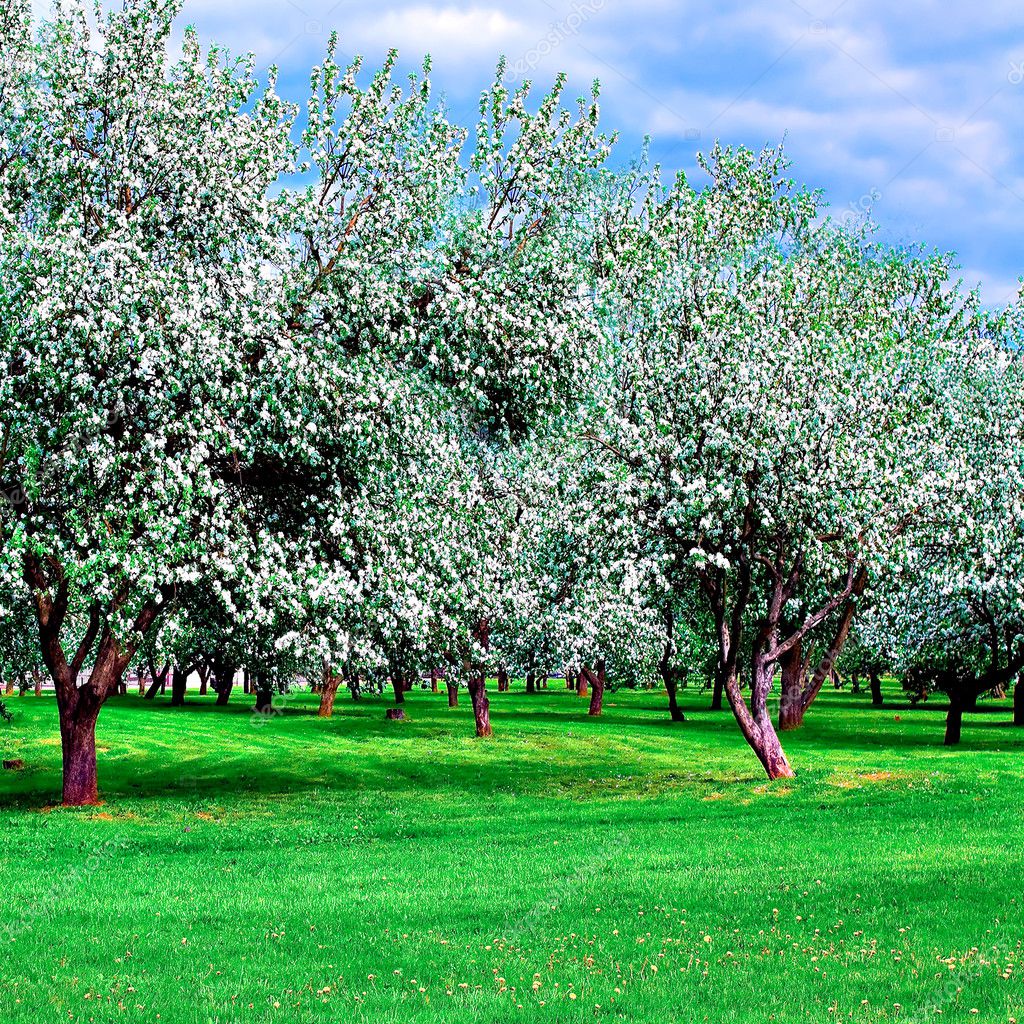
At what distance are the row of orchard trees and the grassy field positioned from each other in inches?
173

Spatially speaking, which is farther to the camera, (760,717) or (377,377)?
(760,717)

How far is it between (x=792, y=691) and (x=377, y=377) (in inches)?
1595

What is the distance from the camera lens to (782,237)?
35.1m

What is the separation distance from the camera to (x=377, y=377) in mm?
20656

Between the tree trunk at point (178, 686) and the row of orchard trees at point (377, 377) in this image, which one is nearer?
the row of orchard trees at point (377, 377)

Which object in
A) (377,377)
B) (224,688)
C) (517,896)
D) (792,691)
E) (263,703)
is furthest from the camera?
(224,688)

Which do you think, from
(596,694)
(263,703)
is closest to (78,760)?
(263,703)

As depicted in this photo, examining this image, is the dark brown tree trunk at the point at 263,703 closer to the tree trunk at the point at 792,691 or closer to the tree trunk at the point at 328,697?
the tree trunk at the point at 328,697

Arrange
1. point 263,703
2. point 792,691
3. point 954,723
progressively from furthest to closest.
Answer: point 263,703, point 792,691, point 954,723

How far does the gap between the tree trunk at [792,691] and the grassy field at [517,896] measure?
651 inches

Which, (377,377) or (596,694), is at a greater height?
(377,377)

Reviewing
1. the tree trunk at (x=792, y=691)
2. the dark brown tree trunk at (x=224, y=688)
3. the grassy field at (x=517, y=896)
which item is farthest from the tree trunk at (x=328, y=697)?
the grassy field at (x=517, y=896)

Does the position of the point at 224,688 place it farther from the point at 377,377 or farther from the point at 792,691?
the point at 377,377

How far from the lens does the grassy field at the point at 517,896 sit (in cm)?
1038
